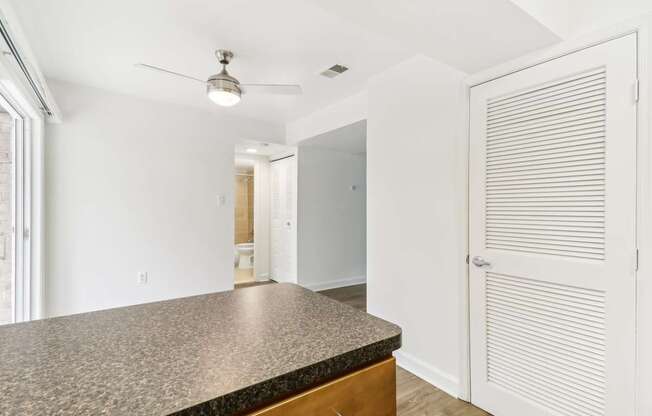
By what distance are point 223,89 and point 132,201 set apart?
73.4 inches

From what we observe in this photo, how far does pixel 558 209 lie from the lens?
5.18 ft

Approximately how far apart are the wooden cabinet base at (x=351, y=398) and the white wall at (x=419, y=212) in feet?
4.56

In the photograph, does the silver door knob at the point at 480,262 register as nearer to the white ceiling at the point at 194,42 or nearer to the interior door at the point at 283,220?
the white ceiling at the point at 194,42

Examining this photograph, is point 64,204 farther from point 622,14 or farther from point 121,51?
point 622,14

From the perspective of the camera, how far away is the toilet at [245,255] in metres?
5.79

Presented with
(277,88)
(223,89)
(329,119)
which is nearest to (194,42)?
(223,89)

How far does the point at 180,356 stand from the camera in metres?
0.69

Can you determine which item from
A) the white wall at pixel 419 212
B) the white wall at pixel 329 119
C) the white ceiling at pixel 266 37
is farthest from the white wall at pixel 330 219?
the white wall at pixel 419 212

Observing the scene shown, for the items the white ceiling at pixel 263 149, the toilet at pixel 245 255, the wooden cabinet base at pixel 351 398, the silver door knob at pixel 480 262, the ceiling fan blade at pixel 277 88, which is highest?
the ceiling fan blade at pixel 277 88

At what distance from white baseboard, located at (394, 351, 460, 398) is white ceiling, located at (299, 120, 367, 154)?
2.22 m

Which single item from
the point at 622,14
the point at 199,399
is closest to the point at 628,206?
the point at 622,14

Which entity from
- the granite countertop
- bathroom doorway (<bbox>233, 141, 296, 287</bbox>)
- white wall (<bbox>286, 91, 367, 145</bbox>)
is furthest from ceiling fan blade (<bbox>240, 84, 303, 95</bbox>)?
bathroom doorway (<bbox>233, 141, 296, 287</bbox>)

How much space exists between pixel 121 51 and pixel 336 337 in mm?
2687

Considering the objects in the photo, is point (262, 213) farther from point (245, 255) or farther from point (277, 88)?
point (277, 88)
